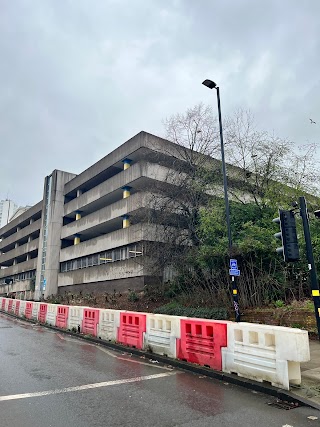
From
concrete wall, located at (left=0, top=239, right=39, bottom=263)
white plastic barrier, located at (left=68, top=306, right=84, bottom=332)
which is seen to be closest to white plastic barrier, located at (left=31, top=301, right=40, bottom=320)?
white plastic barrier, located at (left=68, top=306, right=84, bottom=332)

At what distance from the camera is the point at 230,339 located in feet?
21.8

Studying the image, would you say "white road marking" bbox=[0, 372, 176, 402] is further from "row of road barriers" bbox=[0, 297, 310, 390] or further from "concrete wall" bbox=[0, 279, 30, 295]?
"concrete wall" bbox=[0, 279, 30, 295]

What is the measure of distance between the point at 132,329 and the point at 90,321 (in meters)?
3.16

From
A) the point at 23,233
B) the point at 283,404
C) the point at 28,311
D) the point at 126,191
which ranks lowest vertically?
the point at 283,404

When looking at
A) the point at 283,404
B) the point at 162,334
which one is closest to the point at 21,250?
the point at 162,334

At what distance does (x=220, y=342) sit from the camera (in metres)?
6.84

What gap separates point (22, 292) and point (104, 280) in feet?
71.3

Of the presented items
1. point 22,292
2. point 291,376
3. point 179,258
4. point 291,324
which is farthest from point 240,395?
point 22,292

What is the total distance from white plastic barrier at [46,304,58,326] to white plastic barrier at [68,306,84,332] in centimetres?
207

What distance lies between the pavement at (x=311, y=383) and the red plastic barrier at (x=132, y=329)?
4.10 m

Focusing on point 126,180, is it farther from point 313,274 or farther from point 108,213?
point 313,274

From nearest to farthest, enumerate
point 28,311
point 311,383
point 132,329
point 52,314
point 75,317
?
1. point 311,383
2. point 132,329
3. point 75,317
4. point 52,314
5. point 28,311

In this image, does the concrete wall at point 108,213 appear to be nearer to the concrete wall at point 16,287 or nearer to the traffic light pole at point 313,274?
the concrete wall at point 16,287

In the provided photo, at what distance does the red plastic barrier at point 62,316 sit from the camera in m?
14.4
